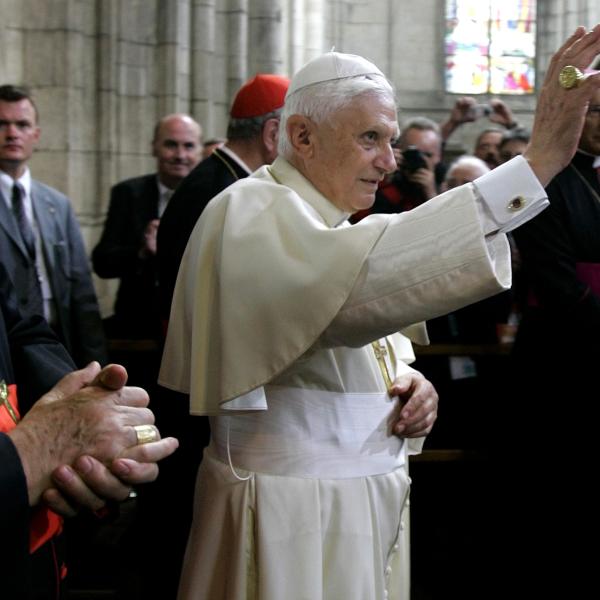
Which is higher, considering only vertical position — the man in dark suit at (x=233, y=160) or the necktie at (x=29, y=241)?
the man in dark suit at (x=233, y=160)

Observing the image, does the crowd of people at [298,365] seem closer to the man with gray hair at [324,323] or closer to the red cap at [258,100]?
the man with gray hair at [324,323]

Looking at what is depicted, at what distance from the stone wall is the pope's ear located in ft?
15.1

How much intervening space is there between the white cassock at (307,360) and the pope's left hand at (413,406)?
0.12 ft

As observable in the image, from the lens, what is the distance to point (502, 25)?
1731 centimetres

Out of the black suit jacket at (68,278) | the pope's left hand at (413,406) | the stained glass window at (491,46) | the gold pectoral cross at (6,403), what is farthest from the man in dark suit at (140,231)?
the stained glass window at (491,46)

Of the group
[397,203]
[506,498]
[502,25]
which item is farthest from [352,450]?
[502,25]

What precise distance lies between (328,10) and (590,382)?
12.0 meters

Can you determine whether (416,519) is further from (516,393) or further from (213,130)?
(213,130)

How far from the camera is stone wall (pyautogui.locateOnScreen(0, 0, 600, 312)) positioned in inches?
285

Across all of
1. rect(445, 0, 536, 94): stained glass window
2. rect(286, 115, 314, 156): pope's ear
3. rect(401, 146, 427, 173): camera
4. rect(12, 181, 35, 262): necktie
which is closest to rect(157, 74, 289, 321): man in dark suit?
rect(12, 181, 35, 262): necktie

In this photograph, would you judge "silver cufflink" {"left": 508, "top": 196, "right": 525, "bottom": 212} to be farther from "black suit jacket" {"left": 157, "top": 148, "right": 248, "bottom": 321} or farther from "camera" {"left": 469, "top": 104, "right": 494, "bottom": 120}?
"camera" {"left": 469, "top": 104, "right": 494, "bottom": 120}

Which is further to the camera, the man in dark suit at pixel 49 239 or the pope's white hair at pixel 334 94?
the man in dark suit at pixel 49 239

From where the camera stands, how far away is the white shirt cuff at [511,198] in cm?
234

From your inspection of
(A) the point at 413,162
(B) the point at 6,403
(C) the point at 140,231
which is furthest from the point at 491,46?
(B) the point at 6,403
